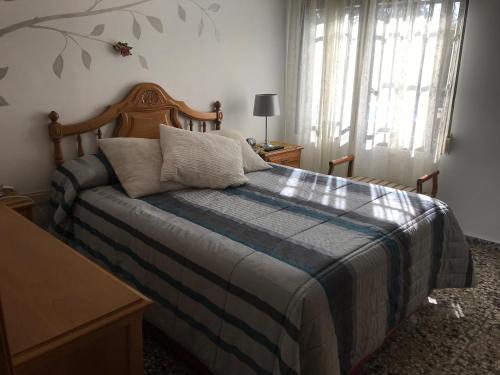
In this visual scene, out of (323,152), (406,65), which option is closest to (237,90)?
(323,152)

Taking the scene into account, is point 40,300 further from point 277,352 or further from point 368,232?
point 368,232

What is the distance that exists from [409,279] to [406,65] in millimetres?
2027

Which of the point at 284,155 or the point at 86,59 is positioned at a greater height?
the point at 86,59

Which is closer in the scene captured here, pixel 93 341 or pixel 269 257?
pixel 93 341

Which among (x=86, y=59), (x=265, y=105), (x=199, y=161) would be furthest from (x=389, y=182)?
(x=86, y=59)

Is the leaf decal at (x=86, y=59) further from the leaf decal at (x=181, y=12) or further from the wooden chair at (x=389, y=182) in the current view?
the wooden chair at (x=389, y=182)

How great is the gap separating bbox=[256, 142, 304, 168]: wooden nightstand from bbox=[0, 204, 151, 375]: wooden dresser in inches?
91.2

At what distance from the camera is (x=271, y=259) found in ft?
5.22

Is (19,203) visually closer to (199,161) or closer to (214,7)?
(199,161)

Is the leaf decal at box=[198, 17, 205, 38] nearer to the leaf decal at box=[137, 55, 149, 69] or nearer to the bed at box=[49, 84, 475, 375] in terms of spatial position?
the leaf decal at box=[137, 55, 149, 69]

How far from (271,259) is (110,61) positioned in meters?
2.00

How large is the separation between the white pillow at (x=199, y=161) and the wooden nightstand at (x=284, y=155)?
2.61 ft

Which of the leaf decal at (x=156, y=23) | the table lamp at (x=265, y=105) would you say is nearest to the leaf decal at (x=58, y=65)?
the leaf decal at (x=156, y=23)

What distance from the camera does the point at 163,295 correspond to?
6.14 ft
